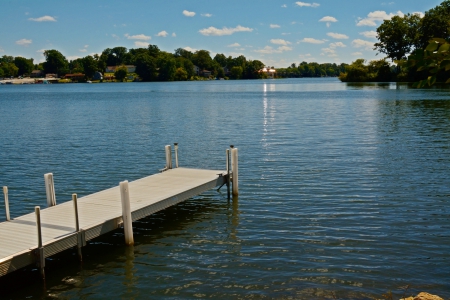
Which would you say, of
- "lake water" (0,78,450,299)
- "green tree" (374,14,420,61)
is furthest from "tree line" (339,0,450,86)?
"lake water" (0,78,450,299)

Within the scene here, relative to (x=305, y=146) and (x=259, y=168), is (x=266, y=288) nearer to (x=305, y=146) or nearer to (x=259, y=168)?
(x=259, y=168)

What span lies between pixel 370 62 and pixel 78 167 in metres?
129

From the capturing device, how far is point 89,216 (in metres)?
13.5

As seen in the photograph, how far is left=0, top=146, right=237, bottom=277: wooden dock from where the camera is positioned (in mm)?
10984

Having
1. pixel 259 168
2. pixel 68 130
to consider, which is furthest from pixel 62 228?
pixel 68 130

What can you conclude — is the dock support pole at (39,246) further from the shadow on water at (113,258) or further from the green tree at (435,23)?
the green tree at (435,23)

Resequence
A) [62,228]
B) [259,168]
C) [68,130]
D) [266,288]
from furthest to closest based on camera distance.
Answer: [68,130]
[259,168]
[62,228]
[266,288]

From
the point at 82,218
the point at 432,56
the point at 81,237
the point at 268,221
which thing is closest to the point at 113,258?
the point at 81,237

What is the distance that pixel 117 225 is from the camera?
13.2 metres

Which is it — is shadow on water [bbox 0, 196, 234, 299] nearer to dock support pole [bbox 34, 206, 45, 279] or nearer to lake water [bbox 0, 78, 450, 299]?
lake water [bbox 0, 78, 450, 299]

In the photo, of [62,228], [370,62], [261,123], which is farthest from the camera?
[370,62]

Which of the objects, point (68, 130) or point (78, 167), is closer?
point (78, 167)

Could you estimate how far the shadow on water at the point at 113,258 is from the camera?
440 inches

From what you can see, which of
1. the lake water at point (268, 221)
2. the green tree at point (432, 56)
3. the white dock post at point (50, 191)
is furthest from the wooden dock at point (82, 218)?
the green tree at point (432, 56)
